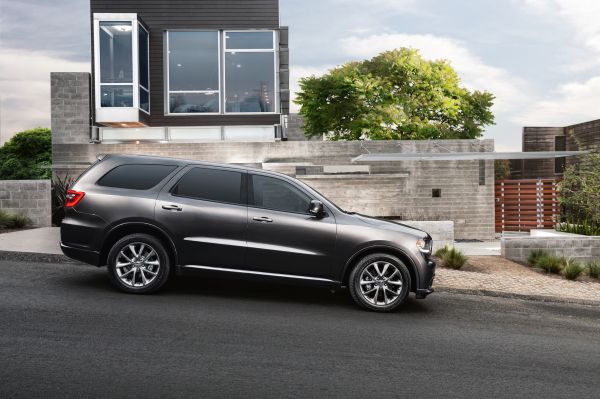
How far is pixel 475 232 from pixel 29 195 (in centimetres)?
1503

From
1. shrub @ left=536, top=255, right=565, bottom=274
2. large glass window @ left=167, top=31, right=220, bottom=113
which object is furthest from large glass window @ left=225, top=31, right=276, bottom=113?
shrub @ left=536, top=255, right=565, bottom=274

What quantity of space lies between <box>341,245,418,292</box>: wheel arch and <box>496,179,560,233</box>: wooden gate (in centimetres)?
1844

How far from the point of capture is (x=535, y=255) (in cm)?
1488

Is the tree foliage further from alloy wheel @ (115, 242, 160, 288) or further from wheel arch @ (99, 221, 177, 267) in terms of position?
alloy wheel @ (115, 242, 160, 288)

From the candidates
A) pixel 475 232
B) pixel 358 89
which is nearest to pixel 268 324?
pixel 475 232

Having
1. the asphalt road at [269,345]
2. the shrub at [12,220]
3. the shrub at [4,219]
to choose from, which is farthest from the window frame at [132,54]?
the asphalt road at [269,345]

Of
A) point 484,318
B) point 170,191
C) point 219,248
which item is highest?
point 170,191

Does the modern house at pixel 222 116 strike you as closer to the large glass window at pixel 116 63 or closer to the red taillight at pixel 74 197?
the large glass window at pixel 116 63

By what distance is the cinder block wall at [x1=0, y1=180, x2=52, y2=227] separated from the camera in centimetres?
1694

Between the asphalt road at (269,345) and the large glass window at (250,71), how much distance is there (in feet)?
56.1

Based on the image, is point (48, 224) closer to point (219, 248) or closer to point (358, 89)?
point (219, 248)

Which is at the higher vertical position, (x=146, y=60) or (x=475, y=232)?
(x=146, y=60)

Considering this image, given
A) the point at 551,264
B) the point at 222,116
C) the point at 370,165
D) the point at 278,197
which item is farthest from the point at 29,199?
the point at 551,264

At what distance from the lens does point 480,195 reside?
23484mm
